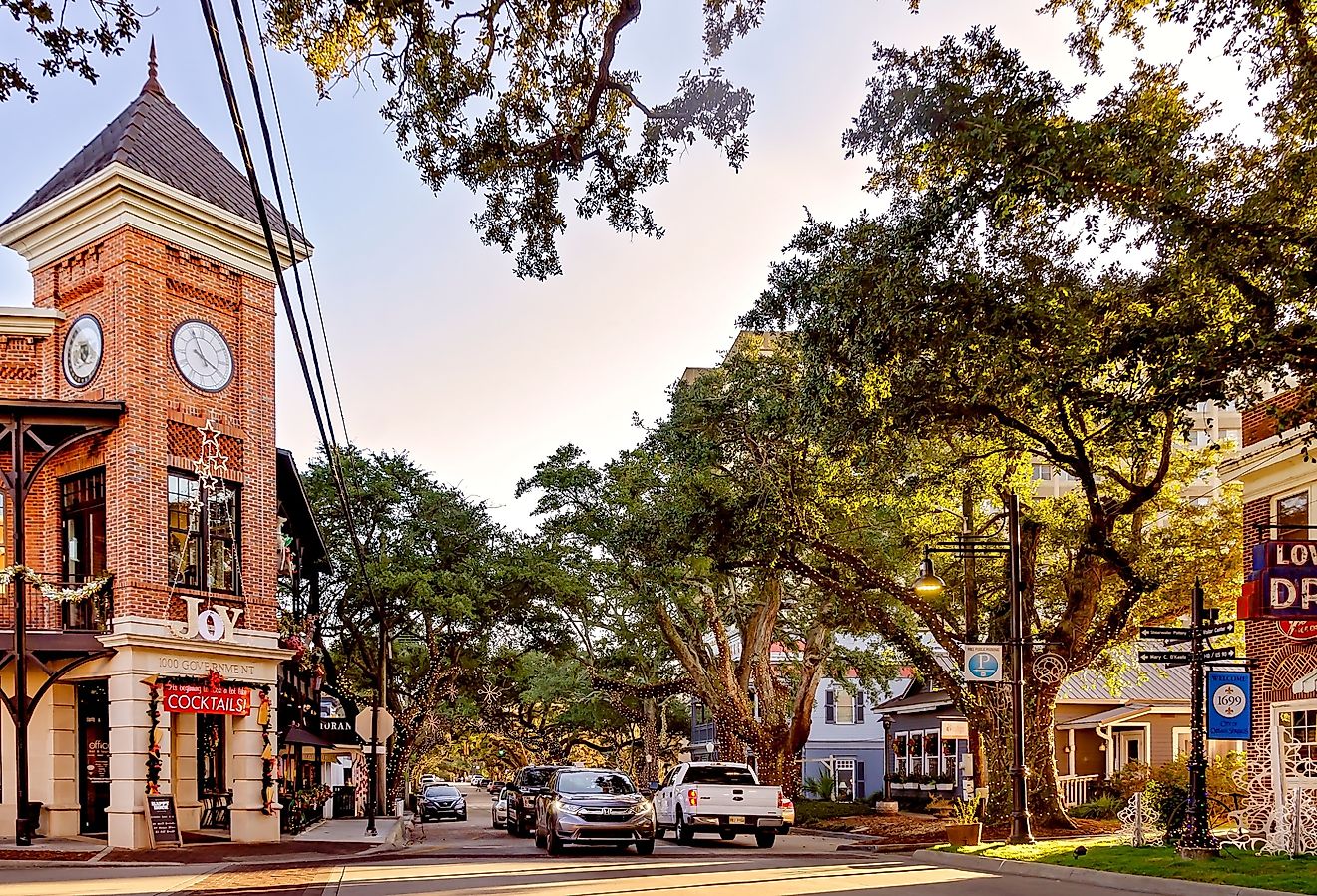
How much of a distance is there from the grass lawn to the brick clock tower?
15.0 metres

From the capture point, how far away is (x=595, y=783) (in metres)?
26.5

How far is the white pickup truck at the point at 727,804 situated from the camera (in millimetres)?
28906

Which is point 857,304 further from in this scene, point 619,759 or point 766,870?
point 619,759

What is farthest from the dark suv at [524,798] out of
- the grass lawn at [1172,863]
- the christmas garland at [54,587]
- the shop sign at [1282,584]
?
the shop sign at [1282,584]

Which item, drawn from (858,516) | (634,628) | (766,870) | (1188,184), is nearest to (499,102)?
(1188,184)

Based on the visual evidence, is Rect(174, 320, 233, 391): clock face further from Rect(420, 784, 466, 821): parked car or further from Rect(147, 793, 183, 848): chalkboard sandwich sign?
Rect(420, 784, 466, 821): parked car

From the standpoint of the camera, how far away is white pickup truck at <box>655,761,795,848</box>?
28906 millimetres

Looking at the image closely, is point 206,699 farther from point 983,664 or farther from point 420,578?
point 420,578

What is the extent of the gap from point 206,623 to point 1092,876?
17558 millimetres

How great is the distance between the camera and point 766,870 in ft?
70.1

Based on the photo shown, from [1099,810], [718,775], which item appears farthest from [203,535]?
[1099,810]

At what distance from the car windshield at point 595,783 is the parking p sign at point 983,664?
266 inches

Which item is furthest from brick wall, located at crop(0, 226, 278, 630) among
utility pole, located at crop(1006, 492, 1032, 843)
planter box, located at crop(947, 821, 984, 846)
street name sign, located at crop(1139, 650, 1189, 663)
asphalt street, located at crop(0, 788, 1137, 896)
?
street name sign, located at crop(1139, 650, 1189, 663)

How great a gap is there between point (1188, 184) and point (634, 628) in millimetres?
35434
